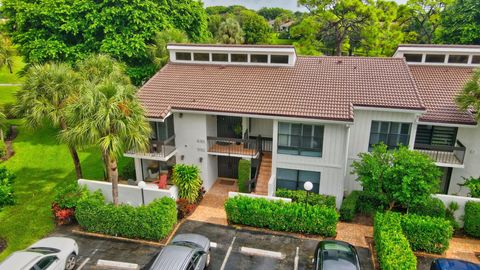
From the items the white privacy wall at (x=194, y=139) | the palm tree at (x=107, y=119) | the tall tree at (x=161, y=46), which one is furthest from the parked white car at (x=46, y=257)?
the tall tree at (x=161, y=46)

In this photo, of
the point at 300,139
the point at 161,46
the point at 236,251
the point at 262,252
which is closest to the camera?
the point at 262,252

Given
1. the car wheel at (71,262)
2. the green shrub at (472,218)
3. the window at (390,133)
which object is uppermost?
the window at (390,133)

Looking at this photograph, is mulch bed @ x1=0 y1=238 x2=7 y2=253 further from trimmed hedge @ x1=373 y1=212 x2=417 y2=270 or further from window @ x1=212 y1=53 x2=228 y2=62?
trimmed hedge @ x1=373 y1=212 x2=417 y2=270

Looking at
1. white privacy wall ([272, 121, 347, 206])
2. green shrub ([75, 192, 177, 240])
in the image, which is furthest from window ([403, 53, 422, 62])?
green shrub ([75, 192, 177, 240])

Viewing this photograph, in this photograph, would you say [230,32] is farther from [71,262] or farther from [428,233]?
[71,262]

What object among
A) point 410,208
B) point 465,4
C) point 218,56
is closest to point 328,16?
point 465,4

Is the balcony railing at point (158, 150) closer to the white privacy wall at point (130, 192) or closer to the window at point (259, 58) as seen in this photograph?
the white privacy wall at point (130, 192)

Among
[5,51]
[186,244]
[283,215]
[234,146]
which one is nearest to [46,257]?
[186,244]
